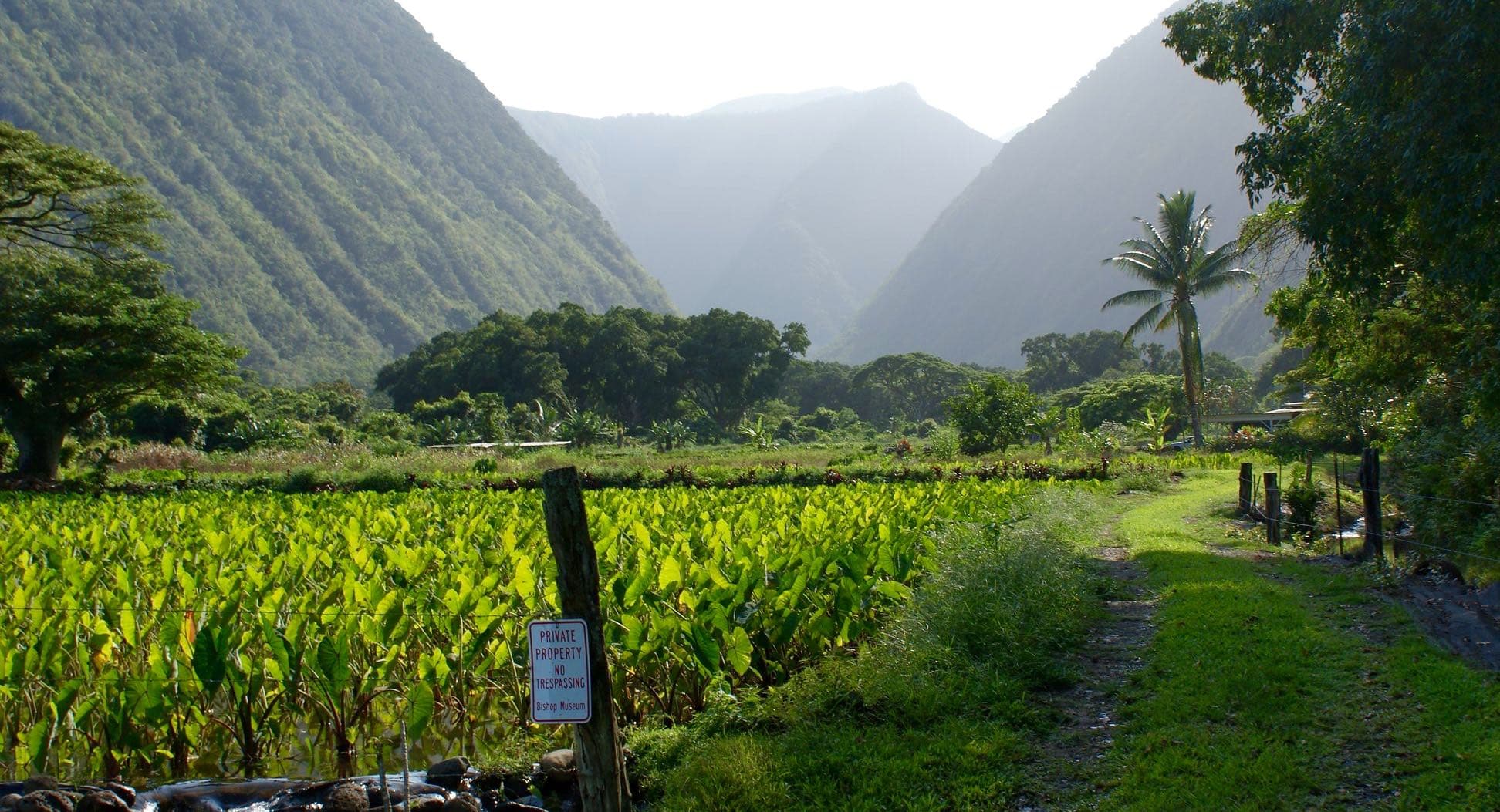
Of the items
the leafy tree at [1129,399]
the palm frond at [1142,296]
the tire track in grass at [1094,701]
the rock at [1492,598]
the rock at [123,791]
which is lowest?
the tire track in grass at [1094,701]

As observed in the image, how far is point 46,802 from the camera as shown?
181 inches

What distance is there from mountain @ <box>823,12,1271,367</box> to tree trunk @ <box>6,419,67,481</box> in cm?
11696

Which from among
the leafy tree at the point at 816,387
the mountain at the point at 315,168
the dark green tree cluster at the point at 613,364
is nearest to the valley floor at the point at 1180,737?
the dark green tree cluster at the point at 613,364

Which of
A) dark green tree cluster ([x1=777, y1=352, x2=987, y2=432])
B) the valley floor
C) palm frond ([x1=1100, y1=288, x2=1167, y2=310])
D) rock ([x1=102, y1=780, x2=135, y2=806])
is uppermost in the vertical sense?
palm frond ([x1=1100, y1=288, x2=1167, y2=310])

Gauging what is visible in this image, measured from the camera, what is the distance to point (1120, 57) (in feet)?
520

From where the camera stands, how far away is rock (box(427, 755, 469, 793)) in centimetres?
518

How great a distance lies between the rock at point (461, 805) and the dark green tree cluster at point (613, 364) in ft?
161

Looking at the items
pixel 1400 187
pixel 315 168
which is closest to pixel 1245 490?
pixel 1400 187

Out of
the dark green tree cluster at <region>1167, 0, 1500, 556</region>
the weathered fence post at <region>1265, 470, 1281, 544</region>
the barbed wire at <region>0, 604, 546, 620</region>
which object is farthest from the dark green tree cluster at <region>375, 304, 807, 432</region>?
the barbed wire at <region>0, 604, 546, 620</region>

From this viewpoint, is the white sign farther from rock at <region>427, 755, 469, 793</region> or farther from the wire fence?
the wire fence

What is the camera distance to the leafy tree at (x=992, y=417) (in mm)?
Answer: 31188

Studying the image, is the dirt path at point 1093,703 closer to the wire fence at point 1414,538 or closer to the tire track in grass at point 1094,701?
the tire track in grass at point 1094,701

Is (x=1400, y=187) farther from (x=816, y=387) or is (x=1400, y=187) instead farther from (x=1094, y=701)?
(x=816, y=387)

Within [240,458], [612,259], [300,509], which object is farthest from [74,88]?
[300,509]
